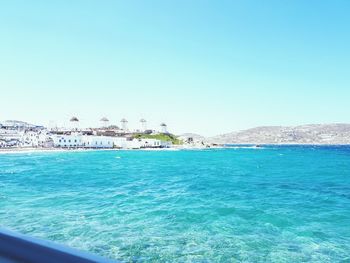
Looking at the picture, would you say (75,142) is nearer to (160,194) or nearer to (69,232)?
(160,194)

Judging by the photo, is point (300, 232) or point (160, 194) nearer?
point (300, 232)

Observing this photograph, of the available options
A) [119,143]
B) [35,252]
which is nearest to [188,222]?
[35,252]

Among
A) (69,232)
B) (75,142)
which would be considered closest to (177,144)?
(75,142)

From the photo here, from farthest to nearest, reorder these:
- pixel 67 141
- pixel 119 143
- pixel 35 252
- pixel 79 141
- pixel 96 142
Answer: pixel 119 143, pixel 96 142, pixel 79 141, pixel 67 141, pixel 35 252

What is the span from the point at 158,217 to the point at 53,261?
12386 millimetres

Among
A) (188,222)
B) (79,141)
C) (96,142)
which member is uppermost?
(79,141)

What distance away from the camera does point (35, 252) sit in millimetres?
1614

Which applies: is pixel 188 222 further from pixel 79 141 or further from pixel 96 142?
pixel 96 142

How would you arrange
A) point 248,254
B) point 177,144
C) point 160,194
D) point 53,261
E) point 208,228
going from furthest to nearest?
point 177,144
point 160,194
point 208,228
point 248,254
point 53,261

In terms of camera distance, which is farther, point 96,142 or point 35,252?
point 96,142

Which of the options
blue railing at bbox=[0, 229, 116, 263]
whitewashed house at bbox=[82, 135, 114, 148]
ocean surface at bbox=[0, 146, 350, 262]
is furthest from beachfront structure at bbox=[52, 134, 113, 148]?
blue railing at bbox=[0, 229, 116, 263]

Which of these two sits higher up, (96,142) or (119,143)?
(96,142)

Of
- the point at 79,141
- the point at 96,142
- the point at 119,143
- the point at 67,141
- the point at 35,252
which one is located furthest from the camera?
the point at 119,143

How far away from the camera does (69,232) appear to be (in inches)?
423
